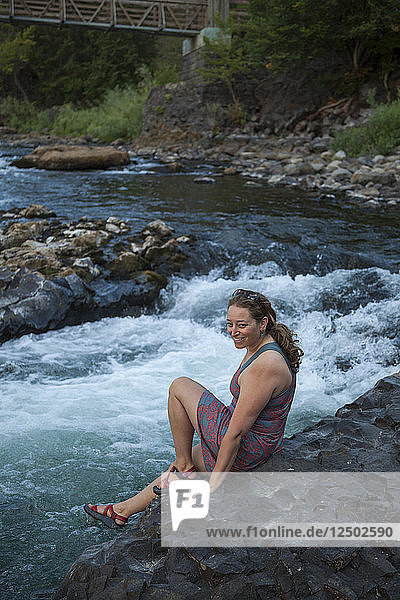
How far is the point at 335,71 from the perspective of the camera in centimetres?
1811

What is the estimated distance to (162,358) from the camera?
17.3ft

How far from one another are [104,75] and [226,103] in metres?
15.1

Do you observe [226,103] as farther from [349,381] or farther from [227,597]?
[227,597]

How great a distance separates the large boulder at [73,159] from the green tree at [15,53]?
21099mm

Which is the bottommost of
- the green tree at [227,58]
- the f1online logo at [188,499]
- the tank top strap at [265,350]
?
the f1online logo at [188,499]

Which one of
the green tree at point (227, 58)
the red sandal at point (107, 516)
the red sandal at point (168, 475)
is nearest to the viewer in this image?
the red sandal at point (168, 475)

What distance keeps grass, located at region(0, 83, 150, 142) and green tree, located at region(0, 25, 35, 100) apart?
2.33m

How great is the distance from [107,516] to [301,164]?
1206 centimetres

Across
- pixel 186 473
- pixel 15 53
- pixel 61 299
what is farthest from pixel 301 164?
pixel 15 53

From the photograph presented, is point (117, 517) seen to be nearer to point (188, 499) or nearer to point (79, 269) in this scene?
point (188, 499)

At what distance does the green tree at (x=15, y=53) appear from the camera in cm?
3388

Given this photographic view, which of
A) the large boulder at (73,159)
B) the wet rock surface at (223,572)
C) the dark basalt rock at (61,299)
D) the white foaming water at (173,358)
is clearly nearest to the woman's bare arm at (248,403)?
the wet rock surface at (223,572)

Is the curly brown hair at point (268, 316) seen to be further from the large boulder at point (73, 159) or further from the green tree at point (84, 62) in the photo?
the green tree at point (84, 62)

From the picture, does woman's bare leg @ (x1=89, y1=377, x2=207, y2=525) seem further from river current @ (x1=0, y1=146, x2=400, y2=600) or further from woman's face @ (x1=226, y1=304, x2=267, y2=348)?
river current @ (x1=0, y1=146, x2=400, y2=600)
